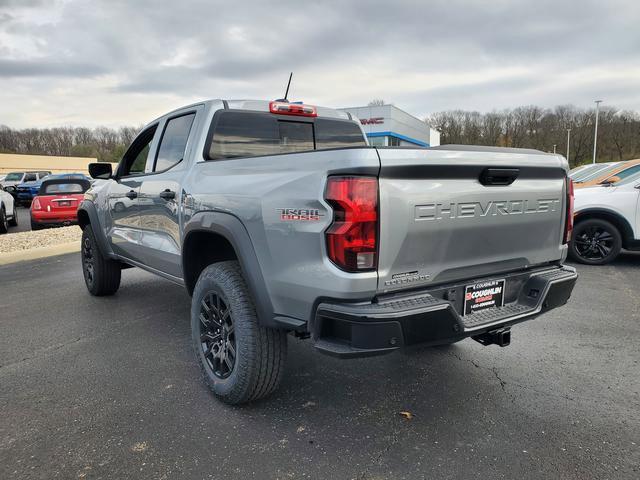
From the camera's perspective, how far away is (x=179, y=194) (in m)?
3.46

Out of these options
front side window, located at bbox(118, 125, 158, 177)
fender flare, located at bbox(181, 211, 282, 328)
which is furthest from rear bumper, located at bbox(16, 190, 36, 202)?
fender flare, located at bbox(181, 211, 282, 328)

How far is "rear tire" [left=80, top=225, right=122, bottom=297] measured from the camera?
212 inches

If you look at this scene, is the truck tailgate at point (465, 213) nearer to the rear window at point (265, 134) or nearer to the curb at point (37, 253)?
the rear window at point (265, 134)

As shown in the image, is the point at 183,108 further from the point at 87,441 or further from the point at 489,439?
the point at 489,439

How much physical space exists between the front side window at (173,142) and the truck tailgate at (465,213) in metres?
2.10

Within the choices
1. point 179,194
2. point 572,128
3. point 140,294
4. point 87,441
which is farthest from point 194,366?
point 572,128

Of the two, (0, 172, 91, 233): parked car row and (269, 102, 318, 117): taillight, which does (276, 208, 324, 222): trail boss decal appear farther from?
(0, 172, 91, 233): parked car row

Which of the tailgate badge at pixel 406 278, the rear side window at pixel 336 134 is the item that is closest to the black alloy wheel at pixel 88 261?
the rear side window at pixel 336 134

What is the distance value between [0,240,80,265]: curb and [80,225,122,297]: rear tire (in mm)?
3796

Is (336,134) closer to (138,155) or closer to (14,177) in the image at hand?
(138,155)

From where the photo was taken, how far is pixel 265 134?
3797 mm

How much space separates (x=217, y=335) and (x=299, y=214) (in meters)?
1.22

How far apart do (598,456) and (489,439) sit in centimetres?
53

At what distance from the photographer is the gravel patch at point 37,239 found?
9.62 m
